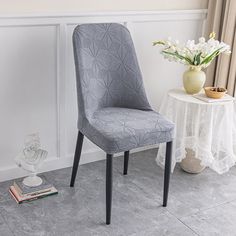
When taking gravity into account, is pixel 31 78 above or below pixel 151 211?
above

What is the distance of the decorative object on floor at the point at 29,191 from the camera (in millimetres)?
2365

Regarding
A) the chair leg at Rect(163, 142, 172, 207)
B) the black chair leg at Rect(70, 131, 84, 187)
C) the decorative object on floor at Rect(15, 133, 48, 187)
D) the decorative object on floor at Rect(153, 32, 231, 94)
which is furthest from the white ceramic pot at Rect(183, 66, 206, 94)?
the decorative object on floor at Rect(15, 133, 48, 187)

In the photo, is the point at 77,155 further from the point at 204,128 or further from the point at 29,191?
the point at 204,128

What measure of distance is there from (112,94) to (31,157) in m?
0.61

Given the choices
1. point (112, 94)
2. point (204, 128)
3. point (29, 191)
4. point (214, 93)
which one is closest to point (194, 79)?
point (214, 93)

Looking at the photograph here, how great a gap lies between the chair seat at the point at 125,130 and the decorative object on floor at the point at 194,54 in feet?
1.48

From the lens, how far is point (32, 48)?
7.97ft

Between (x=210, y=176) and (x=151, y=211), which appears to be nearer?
(x=151, y=211)

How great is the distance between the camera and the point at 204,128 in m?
2.57

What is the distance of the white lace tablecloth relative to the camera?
255 cm

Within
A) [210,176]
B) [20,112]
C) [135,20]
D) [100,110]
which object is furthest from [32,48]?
[210,176]

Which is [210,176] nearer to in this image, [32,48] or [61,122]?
[61,122]

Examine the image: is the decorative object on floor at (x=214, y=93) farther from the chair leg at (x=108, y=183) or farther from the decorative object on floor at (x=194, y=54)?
the chair leg at (x=108, y=183)

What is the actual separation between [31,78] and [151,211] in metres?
1.07
